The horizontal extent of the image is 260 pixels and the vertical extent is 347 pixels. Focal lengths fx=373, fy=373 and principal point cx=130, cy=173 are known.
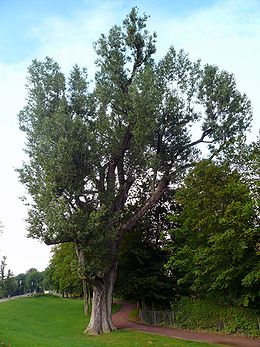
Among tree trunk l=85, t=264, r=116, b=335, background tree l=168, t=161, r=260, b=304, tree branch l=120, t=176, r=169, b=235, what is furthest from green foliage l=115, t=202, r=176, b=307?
background tree l=168, t=161, r=260, b=304

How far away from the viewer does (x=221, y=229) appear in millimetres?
19141

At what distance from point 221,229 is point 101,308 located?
11812 mm

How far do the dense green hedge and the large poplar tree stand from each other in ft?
20.7

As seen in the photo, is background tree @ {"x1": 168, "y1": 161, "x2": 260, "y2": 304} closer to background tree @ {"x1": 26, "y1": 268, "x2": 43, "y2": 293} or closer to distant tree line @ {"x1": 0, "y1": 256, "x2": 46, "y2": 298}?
distant tree line @ {"x1": 0, "y1": 256, "x2": 46, "y2": 298}

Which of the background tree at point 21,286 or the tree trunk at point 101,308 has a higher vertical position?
the background tree at point 21,286

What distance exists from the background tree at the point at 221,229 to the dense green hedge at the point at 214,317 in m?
1.87

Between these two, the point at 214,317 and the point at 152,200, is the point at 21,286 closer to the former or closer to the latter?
the point at 214,317

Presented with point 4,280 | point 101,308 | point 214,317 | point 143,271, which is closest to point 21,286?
point 4,280

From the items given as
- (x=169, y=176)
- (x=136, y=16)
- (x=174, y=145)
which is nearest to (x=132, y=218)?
(x=169, y=176)

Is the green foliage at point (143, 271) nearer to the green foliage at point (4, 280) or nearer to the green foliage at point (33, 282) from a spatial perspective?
the green foliage at point (4, 280)

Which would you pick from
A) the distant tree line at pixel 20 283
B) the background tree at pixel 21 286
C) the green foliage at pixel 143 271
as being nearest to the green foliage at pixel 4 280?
the distant tree line at pixel 20 283

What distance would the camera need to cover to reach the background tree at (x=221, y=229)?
17.8 metres

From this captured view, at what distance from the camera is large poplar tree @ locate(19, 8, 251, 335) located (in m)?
23.3

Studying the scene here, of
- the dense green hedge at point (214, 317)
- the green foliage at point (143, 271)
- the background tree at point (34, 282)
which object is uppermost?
the background tree at point (34, 282)
